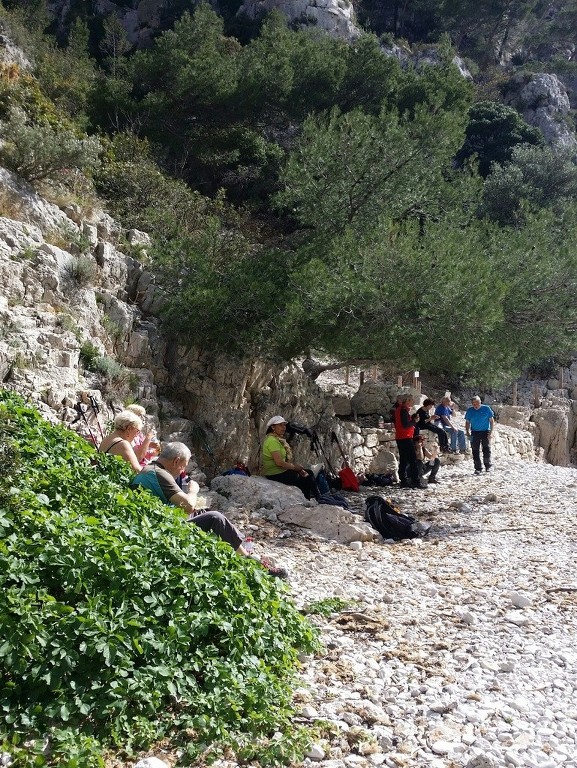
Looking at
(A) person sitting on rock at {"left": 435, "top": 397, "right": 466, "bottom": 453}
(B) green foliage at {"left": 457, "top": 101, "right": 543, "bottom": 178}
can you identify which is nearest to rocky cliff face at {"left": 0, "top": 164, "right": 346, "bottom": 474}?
(A) person sitting on rock at {"left": 435, "top": 397, "right": 466, "bottom": 453}

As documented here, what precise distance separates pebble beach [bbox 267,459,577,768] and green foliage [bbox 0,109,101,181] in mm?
8707

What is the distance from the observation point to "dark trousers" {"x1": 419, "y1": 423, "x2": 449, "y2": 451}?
13.3 metres

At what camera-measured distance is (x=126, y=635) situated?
3.38 m

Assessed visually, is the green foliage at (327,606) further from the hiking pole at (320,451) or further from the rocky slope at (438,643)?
the hiking pole at (320,451)

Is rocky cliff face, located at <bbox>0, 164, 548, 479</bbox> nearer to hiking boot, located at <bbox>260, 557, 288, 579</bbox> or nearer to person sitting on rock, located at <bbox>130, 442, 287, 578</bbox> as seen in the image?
person sitting on rock, located at <bbox>130, 442, 287, 578</bbox>

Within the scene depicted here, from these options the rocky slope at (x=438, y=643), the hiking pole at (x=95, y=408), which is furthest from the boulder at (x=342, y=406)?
the hiking pole at (x=95, y=408)

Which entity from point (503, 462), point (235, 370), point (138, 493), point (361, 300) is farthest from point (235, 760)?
point (503, 462)

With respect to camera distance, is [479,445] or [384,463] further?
[384,463]

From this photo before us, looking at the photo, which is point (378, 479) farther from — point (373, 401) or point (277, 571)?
point (277, 571)

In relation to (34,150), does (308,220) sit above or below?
below

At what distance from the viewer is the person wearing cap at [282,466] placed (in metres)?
10.3

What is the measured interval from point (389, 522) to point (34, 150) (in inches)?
372

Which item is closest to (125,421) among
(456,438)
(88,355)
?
(88,355)

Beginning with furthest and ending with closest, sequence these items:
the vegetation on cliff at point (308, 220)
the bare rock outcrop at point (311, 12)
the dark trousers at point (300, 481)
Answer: the bare rock outcrop at point (311, 12) → the vegetation on cliff at point (308, 220) → the dark trousers at point (300, 481)
